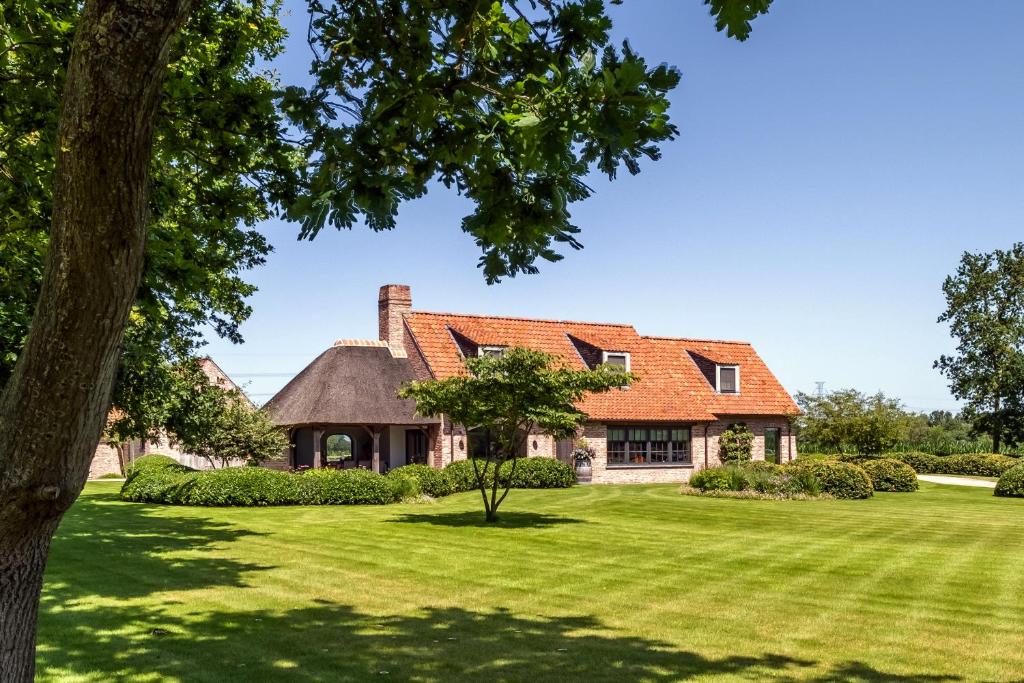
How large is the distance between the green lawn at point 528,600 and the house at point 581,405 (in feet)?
41.2

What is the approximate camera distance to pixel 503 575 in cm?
1374

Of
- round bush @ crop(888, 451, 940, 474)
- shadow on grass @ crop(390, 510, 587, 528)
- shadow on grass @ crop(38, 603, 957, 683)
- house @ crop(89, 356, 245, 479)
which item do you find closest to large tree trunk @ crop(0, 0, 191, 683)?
shadow on grass @ crop(38, 603, 957, 683)

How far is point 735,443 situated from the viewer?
129 ft

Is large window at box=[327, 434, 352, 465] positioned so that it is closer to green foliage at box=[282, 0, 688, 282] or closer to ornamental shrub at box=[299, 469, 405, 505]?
ornamental shrub at box=[299, 469, 405, 505]

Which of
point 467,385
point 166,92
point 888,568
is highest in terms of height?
point 166,92

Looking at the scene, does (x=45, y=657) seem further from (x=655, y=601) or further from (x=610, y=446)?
(x=610, y=446)

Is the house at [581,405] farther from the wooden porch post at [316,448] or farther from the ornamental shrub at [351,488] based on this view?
the ornamental shrub at [351,488]

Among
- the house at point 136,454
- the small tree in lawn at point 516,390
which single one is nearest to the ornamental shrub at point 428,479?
the small tree in lawn at point 516,390

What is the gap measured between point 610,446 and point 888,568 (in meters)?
22.7

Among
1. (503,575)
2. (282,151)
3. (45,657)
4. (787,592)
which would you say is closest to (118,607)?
(45,657)

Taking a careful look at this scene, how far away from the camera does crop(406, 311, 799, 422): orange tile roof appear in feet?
121

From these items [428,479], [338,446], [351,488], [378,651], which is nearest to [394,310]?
[428,479]

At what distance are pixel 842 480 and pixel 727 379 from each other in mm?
12048

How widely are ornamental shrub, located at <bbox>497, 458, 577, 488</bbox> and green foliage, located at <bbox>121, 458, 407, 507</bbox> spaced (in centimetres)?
610
